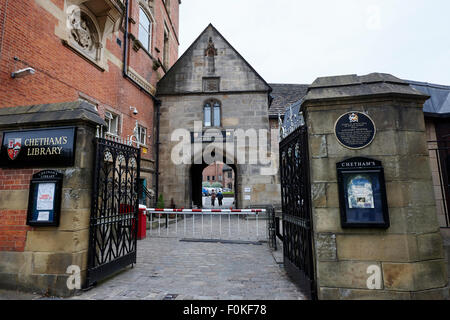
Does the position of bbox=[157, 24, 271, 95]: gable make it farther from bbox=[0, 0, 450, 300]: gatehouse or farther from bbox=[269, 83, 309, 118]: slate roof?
bbox=[0, 0, 450, 300]: gatehouse

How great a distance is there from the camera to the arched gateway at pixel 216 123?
13242mm

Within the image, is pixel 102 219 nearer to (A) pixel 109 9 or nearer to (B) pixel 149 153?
(A) pixel 109 9

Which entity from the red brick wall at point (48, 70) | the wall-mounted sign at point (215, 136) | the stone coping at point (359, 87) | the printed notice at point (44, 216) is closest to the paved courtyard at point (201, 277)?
the printed notice at point (44, 216)

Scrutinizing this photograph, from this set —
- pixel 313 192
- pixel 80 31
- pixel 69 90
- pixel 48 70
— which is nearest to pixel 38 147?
pixel 48 70

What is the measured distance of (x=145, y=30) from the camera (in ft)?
43.7

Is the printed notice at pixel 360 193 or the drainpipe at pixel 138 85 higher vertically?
the drainpipe at pixel 138 85

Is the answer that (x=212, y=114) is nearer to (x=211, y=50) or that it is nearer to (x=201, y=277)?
A: (x=211, y=50)

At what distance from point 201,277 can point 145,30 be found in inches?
532

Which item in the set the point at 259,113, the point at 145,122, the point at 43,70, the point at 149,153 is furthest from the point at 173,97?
the point at 43,70

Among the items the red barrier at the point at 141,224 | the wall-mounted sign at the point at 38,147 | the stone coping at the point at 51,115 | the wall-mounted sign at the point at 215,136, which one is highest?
the wall-mounted sign at the point at 215,136

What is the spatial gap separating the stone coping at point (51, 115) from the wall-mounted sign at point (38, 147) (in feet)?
0.49

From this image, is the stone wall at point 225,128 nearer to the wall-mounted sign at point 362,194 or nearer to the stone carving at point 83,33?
the stone carving at point 83,33

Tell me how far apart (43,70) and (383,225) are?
8.69 metres

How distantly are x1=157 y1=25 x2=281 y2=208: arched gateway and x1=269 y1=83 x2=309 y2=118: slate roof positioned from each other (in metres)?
2.79
